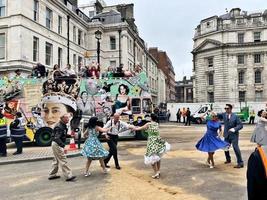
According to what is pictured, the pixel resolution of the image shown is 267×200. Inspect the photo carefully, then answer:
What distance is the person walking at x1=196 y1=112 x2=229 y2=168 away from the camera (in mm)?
10016

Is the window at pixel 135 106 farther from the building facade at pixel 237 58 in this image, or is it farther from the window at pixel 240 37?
the window at pixel 240 37

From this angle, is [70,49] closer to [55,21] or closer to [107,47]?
[55,21]

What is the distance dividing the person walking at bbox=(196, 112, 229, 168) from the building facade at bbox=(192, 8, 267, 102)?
5448 cm

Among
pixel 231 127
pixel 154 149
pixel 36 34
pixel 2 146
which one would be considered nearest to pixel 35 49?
pixel 36 34

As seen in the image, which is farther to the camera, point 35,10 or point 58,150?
point 35,10

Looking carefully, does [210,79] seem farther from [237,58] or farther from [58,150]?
[58,150]

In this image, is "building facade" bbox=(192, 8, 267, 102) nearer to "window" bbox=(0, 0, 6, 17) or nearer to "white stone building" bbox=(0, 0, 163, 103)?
"white stone building" bbox=(0, 0, 163, 103)

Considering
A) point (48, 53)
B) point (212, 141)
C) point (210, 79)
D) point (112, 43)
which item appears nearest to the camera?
point (212, 141)

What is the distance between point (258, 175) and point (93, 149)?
7242mm

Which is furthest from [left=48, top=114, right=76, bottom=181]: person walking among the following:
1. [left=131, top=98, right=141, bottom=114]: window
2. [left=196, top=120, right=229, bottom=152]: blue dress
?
[left=131, top=98, right=141, bottom=114]: window

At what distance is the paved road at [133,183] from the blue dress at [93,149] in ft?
1.90

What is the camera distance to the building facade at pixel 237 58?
6206 centimetres

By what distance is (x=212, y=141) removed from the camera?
1013 cm

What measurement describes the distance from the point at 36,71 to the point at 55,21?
18104mm
